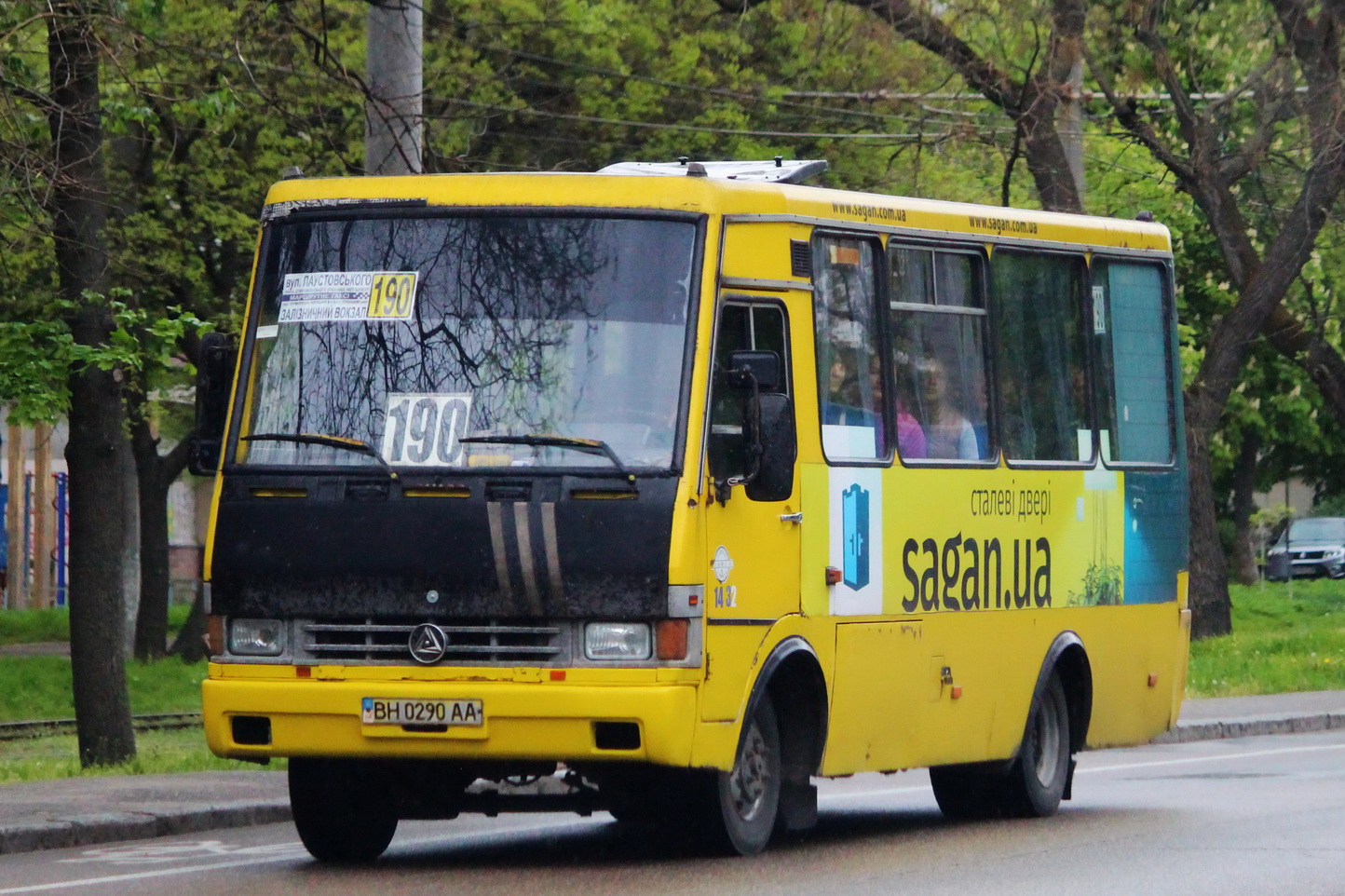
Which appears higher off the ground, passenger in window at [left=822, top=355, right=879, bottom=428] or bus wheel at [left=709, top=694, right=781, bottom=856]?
passenger in window at [left=822, top=355, right=879, bottom=428]

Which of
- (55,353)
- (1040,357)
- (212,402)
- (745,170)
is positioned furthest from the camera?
(55,353)

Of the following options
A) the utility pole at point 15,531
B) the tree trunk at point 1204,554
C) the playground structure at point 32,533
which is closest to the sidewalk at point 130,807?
the tree trunk at point 1204,554

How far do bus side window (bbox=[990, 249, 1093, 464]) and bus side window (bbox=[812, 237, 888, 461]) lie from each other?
132cm

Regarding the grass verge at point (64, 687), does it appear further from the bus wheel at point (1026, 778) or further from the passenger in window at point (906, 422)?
the passenger in window at point (906, 422)

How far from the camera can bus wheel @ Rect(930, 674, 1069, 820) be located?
1298cm

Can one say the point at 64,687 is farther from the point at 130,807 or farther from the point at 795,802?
the point at 795,802

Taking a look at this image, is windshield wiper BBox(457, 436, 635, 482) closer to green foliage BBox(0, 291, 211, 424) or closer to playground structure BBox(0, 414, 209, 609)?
green foliage BBox(0, 291, 211, 424)

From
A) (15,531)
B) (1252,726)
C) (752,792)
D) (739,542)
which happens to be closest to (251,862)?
(752,792)

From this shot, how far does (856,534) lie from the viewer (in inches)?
445

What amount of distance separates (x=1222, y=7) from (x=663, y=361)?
63.5 feet

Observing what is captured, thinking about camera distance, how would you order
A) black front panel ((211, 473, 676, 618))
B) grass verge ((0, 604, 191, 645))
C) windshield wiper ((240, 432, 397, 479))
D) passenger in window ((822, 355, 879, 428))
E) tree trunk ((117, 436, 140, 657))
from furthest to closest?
1. grass verge ((0, 604, 191, 645))
2. tree trunk ((117, 436, 140, 657))
3. passenger in window ((822, 355, 879, 428))
4. windshield wiper ((240, 432, 397, 479))
5. black front panel ((211, 473, 676, 618))

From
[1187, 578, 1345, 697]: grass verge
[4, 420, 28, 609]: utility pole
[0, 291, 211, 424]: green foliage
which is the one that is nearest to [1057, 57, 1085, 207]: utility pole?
[1187, 578, 1345, 697]: grass verge

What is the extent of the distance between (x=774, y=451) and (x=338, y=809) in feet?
8.34

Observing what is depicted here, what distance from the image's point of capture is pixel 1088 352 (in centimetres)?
1371
